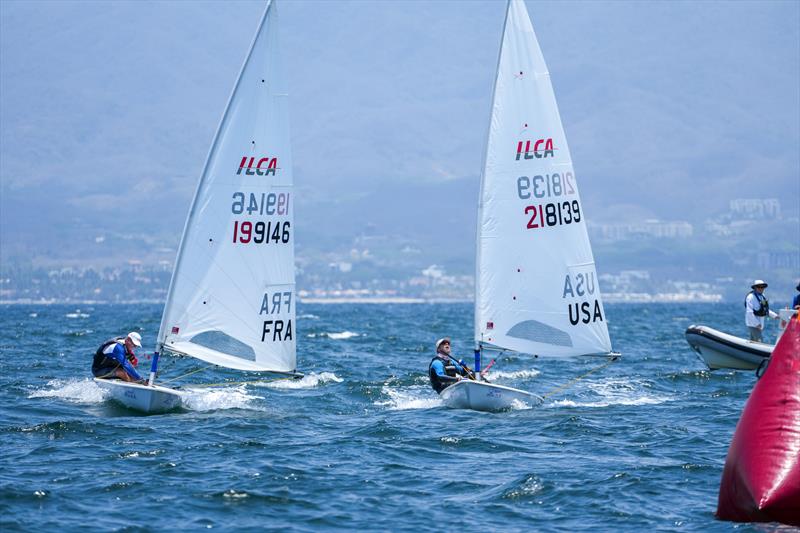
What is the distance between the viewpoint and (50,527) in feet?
49.1

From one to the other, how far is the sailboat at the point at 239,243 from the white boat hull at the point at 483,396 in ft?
12.3

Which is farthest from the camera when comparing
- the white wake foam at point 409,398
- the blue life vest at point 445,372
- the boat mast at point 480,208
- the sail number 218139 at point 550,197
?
the white wake foam at point 409,398

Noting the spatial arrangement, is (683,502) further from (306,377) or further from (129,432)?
(306,377)

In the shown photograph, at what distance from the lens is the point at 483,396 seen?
24.6 meters

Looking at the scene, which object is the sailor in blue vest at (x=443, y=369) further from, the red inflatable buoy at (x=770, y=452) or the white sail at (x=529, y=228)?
the red inflatable buoy at (x=770, y=452)

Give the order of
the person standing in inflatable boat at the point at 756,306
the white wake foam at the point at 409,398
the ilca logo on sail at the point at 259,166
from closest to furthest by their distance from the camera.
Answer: the ilca logo on sail at the point at 259,166 → the white wake foam at the point at 409,398 → the person standing in inflatable boat at the point at 756,306

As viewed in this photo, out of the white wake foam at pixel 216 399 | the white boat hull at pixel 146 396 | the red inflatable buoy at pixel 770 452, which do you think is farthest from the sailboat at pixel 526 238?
the red inflatable buoy at pixel 770 452

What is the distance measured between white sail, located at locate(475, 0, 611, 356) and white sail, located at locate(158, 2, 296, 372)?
159 inches

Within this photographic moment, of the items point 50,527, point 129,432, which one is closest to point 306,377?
point 129,432

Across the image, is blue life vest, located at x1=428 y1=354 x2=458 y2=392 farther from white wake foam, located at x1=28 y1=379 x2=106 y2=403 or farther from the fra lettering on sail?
white wake foam, located at x1=28 y1=379 x2=106 y2=403

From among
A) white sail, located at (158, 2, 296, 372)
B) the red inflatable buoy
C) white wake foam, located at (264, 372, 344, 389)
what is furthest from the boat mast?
the red inflatable buoy

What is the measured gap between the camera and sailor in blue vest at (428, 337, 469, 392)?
84.5ft

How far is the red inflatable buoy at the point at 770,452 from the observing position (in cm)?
1455

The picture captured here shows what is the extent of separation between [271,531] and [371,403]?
1223 cm
